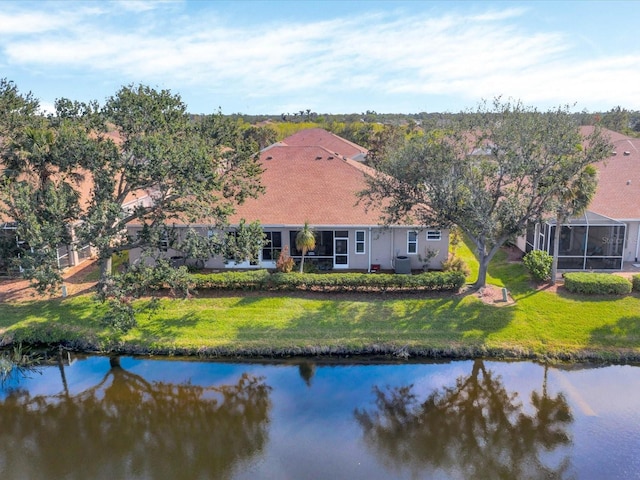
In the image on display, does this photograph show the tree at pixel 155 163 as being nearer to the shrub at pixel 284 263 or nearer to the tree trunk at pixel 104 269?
the tree trunk at pixel 104 269

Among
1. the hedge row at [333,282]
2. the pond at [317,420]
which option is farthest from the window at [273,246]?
the pond at [317,420]

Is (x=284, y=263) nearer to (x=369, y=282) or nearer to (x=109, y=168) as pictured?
(x=369, y=282)

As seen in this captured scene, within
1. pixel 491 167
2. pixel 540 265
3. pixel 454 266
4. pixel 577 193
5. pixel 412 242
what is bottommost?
pixel 454 266

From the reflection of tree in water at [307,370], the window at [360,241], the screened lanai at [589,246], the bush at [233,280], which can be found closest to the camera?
the reflection of tree in water at [307,370]

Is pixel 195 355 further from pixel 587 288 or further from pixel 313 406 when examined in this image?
pixel 587 288

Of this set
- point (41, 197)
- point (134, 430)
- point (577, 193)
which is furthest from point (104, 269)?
point (577, 193)

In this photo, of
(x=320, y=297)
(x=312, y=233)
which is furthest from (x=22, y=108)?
(x=320, y=297)
